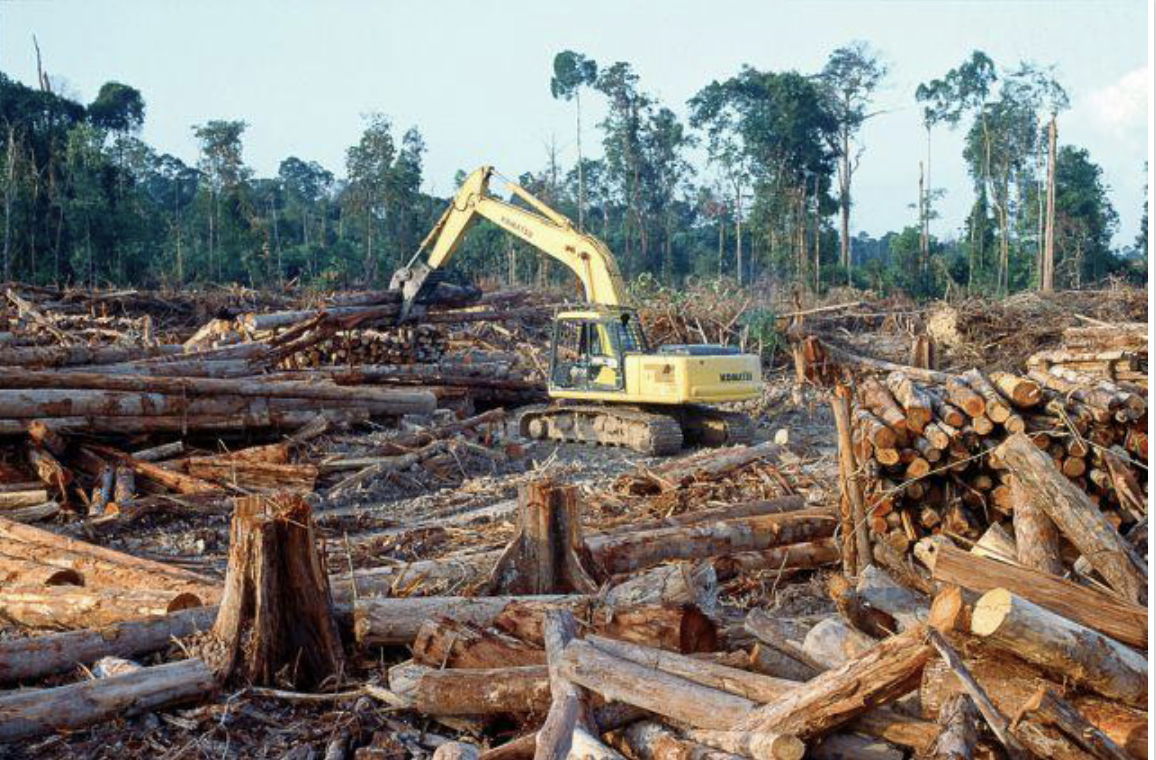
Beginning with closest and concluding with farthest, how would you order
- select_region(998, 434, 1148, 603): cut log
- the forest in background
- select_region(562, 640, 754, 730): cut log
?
select_region(562, 640, 754, 730): cut log → select_region(998, 434, 1148, 603): cut log → the forest in background

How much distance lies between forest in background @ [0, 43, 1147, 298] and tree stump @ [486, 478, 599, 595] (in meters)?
24.7

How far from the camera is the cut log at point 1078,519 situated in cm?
557

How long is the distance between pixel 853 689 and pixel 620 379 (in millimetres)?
11172

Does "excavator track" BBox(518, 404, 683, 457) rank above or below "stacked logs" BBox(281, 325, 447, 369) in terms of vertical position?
below

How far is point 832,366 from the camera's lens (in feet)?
65.1

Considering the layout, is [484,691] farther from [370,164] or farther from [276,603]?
[370,164]

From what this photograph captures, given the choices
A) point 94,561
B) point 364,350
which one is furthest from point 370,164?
point 94,561

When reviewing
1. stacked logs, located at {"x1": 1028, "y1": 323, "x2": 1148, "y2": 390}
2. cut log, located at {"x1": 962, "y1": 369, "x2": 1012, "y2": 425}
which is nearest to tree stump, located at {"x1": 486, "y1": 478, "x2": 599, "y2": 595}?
cut log, located at {"x1": 962, "y1": 369, "x2": 1012, "y2": 425}

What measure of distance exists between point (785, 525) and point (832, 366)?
488 inches

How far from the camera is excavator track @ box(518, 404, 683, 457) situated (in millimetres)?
14266

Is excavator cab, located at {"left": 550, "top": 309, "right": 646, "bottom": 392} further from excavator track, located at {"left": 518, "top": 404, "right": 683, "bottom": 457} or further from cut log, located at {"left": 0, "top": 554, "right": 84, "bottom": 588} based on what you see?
cut log, located at {"left": 0, "top": 554, "right": 84, "bottom": 588}

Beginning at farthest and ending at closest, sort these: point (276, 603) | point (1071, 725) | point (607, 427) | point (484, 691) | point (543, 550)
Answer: point (607, 427) → point (543, 550) → point (276, 603) → point (484, 691) → point (1071, 725)

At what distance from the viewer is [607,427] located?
15234 mm

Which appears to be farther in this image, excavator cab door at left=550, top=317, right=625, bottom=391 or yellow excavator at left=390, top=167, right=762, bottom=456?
excavator cab door at left=550, top=317, right=625, bottom=391
